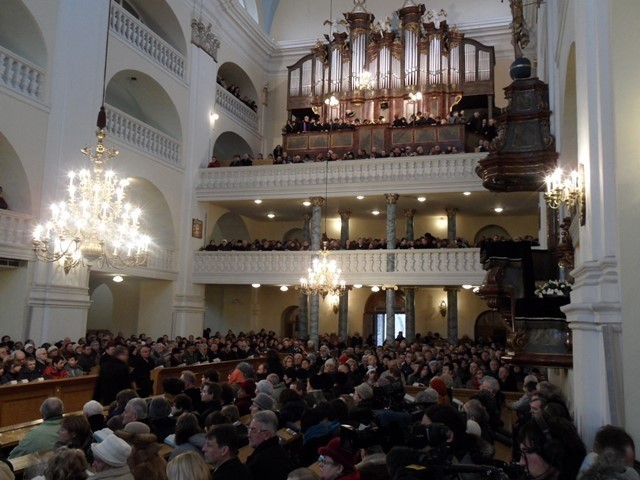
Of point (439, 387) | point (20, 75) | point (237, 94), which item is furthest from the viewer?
point (237, 94)

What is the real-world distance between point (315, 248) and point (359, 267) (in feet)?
5.47

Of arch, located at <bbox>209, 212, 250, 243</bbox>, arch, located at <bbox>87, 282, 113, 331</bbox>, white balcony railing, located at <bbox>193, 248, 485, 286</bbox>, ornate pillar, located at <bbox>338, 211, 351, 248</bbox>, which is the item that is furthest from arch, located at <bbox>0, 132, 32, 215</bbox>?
arch, located at <bbox>209, 212, 250, 243</bbox>

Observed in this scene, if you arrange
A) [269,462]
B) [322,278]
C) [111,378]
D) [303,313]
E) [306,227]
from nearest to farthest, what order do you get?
[269,462] → [111,378] → [322,278] → [303,313] → [306,227]

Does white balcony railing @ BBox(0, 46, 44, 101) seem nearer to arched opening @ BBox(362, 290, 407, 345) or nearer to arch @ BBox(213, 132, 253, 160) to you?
arch @ BBox(213, 132, 253, 160)

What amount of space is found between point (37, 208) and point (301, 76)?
1313 centimetres

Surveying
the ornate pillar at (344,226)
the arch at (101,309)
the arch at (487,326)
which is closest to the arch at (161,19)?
the ornate pillar at (344,226)

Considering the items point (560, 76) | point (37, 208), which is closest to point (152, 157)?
point (37, 208)

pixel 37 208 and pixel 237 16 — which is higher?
pixel 237 16

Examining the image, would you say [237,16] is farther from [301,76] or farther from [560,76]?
[560,76]

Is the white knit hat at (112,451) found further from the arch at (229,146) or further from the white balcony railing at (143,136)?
the arch at (229,146)

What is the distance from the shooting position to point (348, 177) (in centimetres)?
2030

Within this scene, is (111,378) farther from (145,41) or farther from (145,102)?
(145,102)

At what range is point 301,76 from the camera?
25.0 m

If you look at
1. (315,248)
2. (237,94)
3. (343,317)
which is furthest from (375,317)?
(237,94)
